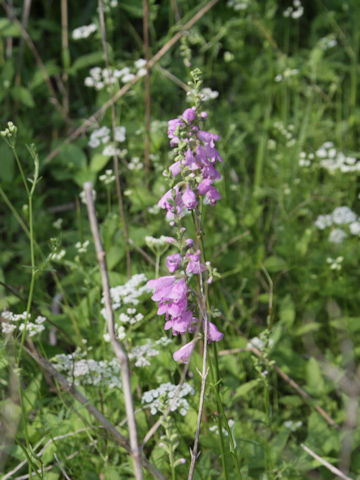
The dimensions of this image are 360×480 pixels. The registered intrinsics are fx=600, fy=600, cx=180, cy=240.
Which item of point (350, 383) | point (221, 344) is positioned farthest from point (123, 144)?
point (350, 383)

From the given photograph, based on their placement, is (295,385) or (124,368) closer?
(124,368)

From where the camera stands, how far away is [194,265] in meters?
1.40

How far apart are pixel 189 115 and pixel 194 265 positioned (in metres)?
0.35


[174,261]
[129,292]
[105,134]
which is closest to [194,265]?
[174,261]

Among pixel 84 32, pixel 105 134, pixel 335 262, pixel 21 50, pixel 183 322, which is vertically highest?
pixel 84 32

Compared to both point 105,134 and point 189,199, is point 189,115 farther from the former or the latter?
point 105,134

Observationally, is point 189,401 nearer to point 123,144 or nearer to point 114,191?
point 114,191

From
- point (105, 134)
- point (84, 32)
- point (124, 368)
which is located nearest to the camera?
point (124, 368)

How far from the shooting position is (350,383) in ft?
7.61

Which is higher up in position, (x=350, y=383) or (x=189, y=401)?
(x=189, y=401)

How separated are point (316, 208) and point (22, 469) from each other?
189 cm

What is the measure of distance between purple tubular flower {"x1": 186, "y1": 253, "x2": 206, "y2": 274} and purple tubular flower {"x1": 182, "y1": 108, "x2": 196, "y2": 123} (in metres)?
0.32

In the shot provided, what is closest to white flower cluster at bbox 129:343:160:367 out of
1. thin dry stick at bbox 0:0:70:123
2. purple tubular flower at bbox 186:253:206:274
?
purple tubular flower at bbox 186:253:206:274

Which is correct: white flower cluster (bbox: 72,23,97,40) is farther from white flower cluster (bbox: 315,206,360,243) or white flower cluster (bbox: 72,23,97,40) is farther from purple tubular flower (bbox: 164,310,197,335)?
purple tubular flower (bbox: 164,310,197,335)
